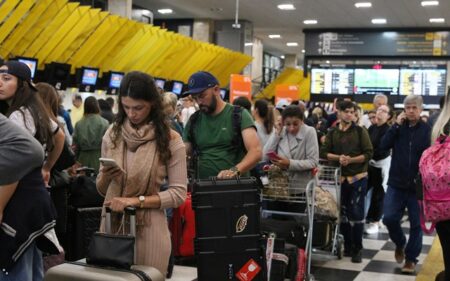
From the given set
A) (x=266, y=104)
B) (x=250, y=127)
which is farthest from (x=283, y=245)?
(x=266, y=104)

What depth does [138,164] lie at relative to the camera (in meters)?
2.62

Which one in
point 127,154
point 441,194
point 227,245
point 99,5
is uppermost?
point 99,5

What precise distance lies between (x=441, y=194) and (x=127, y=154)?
1.94m

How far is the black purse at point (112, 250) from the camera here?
240 cm

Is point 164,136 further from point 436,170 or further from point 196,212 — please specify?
point 436,170

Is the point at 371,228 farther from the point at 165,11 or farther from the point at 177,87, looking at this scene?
the point at 165,11

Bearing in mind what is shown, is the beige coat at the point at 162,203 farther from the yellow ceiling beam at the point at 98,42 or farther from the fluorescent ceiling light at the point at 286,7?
the fluorescent ceiling light at the point at 286,7

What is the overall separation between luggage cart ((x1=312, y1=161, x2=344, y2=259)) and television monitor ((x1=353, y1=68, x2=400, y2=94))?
1090 centimetres

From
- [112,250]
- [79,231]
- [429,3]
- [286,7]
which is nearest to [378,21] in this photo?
[429,3]

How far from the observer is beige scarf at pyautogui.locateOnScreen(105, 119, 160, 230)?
8.59ft

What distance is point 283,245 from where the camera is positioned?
4730 mm

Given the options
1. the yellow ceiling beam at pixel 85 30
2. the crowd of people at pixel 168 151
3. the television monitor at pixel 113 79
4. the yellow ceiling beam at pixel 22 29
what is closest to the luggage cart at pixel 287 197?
the crowd of people at pixel 168 151

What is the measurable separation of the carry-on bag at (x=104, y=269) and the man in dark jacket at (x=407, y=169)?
3721mm

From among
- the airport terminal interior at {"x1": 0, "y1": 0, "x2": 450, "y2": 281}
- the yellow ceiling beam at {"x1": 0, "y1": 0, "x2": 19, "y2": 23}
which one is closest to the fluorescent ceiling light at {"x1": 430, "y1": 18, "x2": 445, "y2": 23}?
the airport terminal interior at {"x1": 0, "y1": 0, "x2": 450, "y2": 281}
